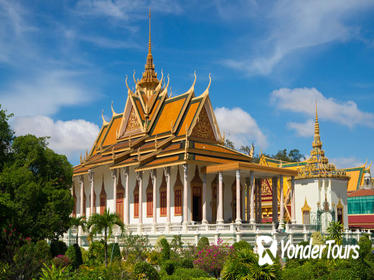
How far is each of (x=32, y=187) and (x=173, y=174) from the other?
1057cm

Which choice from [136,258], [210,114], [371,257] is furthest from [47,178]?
[371,257]

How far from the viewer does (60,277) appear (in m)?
14.0

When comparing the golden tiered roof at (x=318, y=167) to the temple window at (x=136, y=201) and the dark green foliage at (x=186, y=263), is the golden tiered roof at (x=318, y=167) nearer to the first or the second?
the temple window at (x=136, y=201)

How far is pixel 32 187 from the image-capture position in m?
25.2

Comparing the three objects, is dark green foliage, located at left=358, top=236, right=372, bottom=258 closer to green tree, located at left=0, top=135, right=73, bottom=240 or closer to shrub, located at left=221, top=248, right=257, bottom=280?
shrub, located at left=221, top=248, right=257, bottom=280

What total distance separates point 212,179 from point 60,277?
2019 centimetres

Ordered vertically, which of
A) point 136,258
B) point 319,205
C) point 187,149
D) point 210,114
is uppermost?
point 210,114

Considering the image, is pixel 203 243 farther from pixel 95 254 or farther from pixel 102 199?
pixel 102 199

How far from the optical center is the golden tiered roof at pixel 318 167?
39250 mm

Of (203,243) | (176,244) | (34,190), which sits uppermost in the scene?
(34,190)

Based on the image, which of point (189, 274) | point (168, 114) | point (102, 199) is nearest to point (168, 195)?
point (168, 114)

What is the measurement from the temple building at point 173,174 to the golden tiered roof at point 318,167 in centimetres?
539

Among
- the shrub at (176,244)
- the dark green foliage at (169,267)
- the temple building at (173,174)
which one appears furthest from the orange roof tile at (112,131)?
the dark green foliage at (169,267)

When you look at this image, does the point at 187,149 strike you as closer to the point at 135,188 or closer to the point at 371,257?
the point at 135,188
